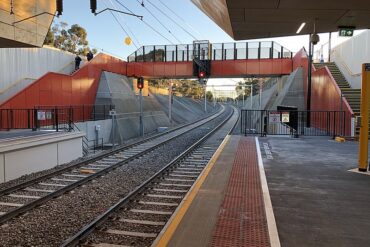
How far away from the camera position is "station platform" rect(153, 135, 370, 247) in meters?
5.25

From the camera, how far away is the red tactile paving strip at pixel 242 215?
518 cm

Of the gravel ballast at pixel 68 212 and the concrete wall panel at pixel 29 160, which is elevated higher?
the concrete wall panel at pixel 29 160

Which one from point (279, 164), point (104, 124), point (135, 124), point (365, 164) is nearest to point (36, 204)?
point (279, 164)

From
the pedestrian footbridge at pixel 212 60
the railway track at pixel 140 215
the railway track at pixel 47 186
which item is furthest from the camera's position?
the pedestrian footbridge at pixel 212 60

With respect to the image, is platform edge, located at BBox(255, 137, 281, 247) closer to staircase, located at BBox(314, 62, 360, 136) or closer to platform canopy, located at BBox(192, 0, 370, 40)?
platform canopy, located at BBox(192, 0, 370, 40)

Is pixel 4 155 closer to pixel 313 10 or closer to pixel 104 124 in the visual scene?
pixel 313 10

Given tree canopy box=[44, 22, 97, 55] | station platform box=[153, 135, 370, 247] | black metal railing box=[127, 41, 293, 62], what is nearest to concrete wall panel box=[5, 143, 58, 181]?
station platform box=[153, 135, 370, 247]

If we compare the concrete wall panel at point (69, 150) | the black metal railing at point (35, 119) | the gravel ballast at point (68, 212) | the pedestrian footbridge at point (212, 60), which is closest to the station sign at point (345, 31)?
the gravel ballast at point (68, 212)

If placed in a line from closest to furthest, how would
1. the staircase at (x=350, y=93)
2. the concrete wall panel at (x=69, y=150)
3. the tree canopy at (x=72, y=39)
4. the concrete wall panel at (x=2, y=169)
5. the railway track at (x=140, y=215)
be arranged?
the railway track at (x=140, y=215), the concrete wall panel at (x=2, y=169), the concrete wall panel at (x=69, y=150), the staircase at (x=350, y=93), the tree canopy at (x=72, y=39)

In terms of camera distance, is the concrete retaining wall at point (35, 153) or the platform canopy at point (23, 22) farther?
the platform canopy at point (23, 22)

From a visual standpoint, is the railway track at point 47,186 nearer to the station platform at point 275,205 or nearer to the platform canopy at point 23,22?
the station platform at point 275,205

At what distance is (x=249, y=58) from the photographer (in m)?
34.2

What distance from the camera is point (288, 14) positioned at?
432 inches

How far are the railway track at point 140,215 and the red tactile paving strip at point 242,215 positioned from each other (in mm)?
1315
